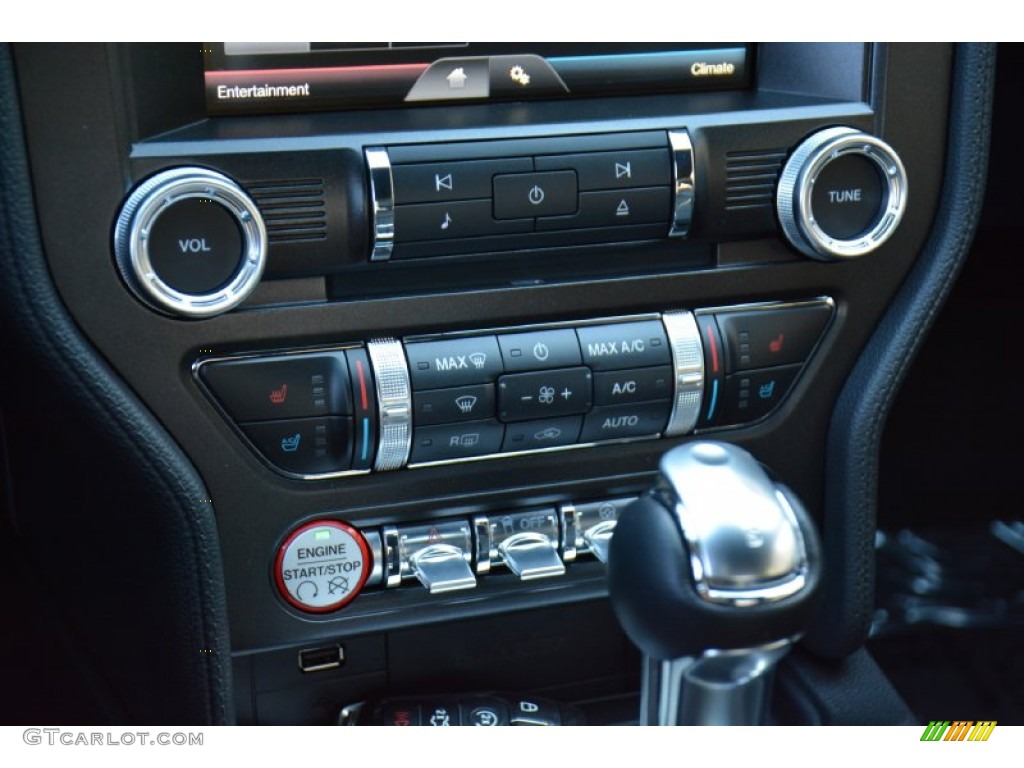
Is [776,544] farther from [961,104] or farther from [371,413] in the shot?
[961,104]

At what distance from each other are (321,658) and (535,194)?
1.18 ft

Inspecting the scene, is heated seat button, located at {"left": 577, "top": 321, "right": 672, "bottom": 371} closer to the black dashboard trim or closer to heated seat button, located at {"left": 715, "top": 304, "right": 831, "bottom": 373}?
heated seat button, located at {"left": 715, "top": 304, "right": 831, "bottom": 373}

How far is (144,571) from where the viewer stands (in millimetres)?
789

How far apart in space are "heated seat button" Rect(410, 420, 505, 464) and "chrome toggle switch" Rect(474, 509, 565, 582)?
0.05 meters

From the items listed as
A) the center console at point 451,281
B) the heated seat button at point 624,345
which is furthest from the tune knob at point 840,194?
the heated seat button at point 624,345

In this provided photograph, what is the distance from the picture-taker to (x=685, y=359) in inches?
32.1

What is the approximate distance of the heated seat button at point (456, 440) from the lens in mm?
776

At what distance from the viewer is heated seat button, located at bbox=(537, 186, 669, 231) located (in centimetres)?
76

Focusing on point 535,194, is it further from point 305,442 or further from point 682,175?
point 305,442

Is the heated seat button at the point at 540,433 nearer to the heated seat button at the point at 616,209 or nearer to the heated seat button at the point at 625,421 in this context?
the heated seat button at the point at 625,421

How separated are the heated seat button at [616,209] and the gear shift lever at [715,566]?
184mm

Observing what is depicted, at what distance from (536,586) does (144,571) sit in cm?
26
